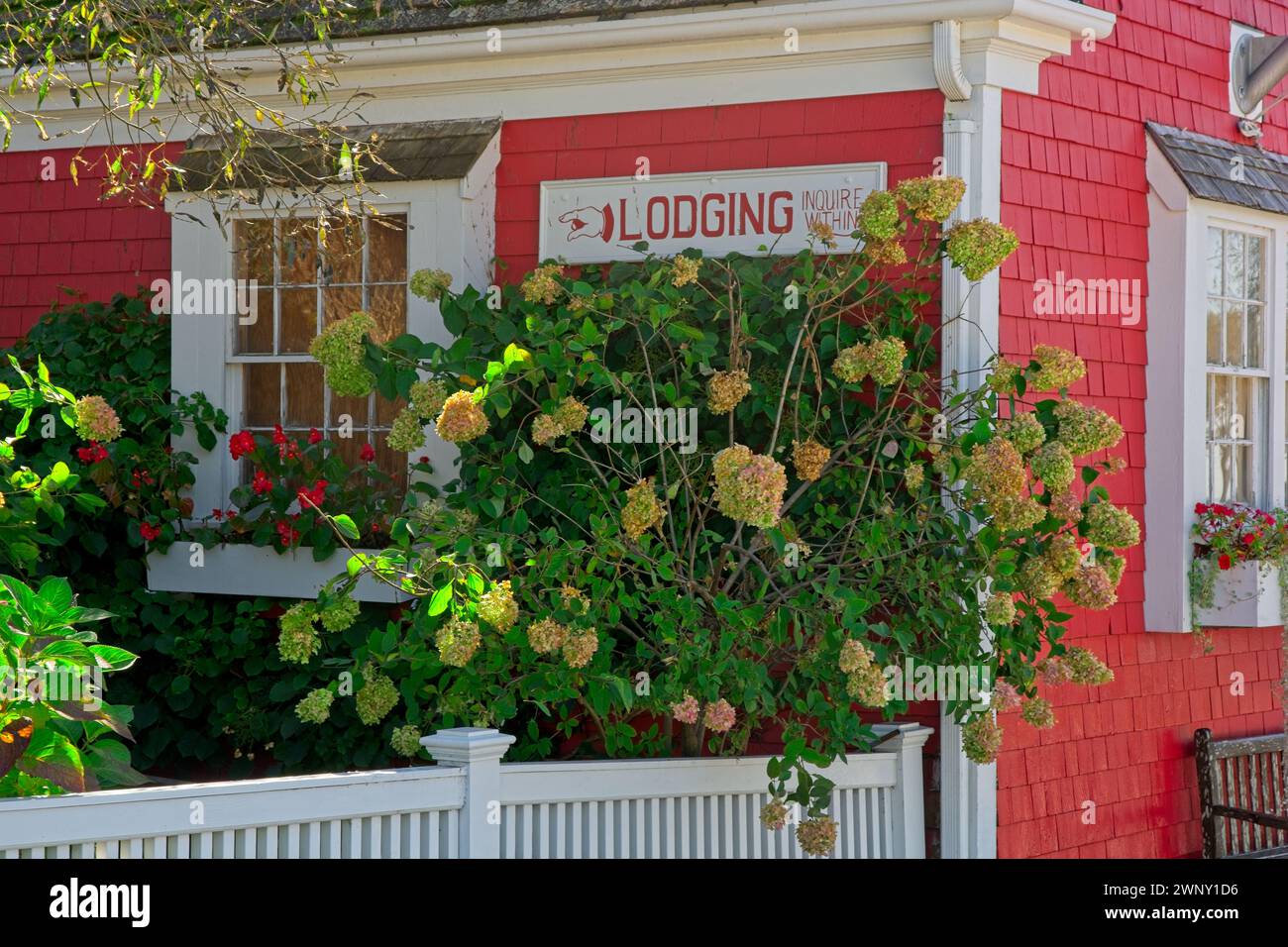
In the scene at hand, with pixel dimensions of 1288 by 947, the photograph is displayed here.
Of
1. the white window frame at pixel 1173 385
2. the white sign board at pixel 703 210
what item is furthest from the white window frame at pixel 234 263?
the white window frame at pixel 1173 385

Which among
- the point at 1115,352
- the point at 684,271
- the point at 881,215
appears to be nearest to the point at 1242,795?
the point at 1115,352

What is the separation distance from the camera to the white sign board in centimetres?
702

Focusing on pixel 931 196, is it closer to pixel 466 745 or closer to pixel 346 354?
pixel 346 354

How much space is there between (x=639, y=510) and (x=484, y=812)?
1.29 meters

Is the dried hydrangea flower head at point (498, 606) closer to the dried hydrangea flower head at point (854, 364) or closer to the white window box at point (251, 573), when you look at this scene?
the dried hydrangea flower head at point (854, 364)

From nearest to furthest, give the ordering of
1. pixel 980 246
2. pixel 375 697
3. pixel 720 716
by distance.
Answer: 1. pixel 720 716
2. pixel 375 697
3. pixel 980 246

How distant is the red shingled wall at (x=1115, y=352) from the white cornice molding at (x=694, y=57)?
12.9 inches

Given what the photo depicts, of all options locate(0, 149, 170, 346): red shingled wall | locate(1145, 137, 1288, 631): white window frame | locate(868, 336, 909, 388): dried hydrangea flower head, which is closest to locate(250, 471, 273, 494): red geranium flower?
locate(0, 149, 170, 346): red shingled wall

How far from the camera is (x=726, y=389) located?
247 inches

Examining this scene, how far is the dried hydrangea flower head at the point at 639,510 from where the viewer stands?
5.94m

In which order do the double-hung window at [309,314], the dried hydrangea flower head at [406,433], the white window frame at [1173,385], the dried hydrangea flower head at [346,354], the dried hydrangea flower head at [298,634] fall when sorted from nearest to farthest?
1. the dried hydrangea flower head at [298,634]
2. the dried hydrangea flower head at [406,433]
3. the dried hydrangea flower head at [346,354]
4. the white window frame at [1173,385]
5. the double-hung window at [309,314]

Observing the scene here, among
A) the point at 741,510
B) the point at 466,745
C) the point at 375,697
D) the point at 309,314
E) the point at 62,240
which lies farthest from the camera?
the point at 62,240
